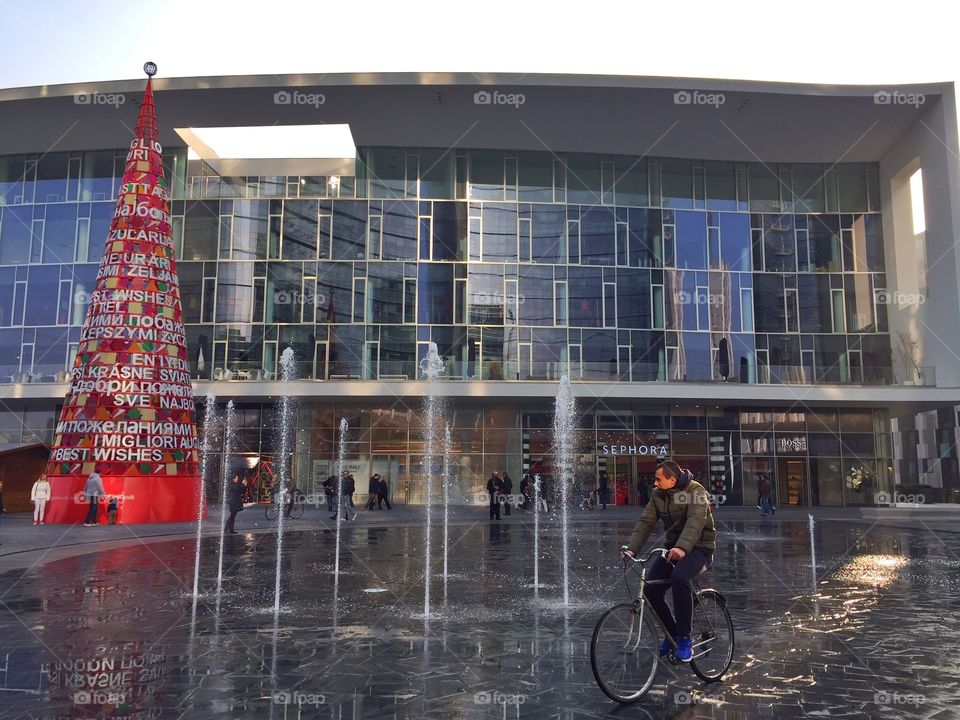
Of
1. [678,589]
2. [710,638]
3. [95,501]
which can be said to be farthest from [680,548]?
[95,501]

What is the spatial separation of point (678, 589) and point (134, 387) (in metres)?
18.1

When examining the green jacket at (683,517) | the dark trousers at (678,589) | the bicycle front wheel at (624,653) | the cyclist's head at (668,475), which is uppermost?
the cyclist's head at (668,475)

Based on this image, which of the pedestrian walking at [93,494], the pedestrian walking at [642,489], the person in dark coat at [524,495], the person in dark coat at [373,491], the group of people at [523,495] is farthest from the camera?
the pedestrian walking at [642,489]

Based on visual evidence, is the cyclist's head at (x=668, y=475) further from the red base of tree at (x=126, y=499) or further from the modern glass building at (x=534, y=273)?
the modern glass building at (x=534, y=273)

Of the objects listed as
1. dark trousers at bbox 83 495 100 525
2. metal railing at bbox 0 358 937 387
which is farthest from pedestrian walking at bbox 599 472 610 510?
dark trousers at bbox 83 495 100 525

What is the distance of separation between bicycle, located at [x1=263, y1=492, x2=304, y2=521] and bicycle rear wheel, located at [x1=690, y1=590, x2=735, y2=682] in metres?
22.4

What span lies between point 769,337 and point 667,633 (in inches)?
1312

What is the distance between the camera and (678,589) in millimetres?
5910

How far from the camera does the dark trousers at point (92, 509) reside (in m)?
20.5

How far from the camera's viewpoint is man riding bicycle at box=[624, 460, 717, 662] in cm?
589

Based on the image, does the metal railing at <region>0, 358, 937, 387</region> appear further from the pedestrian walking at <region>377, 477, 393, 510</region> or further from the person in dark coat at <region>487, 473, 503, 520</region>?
the person in dark coat at <region>487, 473, 503, 520</region>

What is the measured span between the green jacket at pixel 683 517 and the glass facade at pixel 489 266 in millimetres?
28242

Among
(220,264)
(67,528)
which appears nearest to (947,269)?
(220,264)

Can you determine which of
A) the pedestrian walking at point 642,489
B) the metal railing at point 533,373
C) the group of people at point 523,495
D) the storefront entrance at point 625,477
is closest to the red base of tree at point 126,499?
the group of people at point 523,495
